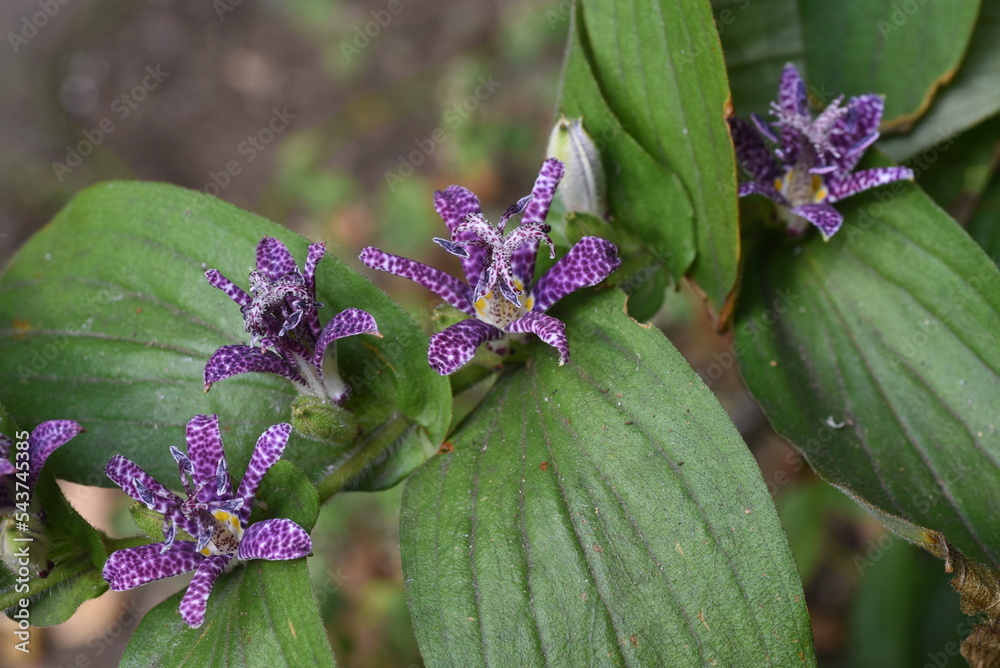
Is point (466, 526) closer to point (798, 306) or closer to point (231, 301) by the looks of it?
point (231, 301)

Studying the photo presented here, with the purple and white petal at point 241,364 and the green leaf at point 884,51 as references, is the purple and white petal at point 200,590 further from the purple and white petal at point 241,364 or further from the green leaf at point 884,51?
the green leaf at point 884,51

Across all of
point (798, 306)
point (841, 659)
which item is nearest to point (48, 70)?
point (798, 306)

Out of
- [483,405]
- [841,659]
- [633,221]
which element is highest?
[633,221]

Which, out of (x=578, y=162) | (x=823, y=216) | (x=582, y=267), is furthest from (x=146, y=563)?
(x=823, y=216)

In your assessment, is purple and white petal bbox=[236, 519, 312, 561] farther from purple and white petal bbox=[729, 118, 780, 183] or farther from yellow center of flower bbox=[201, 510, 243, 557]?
purple and white petal bbox=[729, 118, 780, 183]
